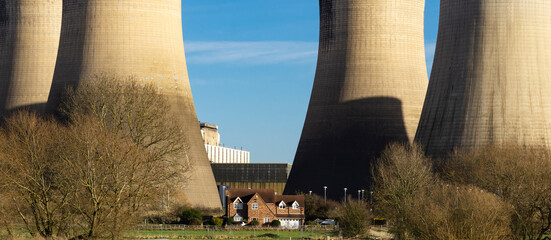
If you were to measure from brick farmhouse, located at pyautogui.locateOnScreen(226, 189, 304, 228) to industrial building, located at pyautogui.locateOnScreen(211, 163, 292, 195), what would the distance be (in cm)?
2250

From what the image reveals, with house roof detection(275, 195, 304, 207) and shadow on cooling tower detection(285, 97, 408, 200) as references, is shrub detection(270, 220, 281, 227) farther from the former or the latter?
shadow on cooling tower detection(285, 97, 408, 200)

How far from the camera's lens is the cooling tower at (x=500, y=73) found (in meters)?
37.1

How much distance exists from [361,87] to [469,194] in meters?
21.1

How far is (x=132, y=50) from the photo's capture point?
40.2m

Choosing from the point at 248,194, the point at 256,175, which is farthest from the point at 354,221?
the point at 256,175

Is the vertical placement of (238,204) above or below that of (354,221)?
above

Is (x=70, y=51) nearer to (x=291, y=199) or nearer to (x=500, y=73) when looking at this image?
(x=291, y=199)

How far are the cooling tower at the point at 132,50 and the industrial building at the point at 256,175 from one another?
25.8m

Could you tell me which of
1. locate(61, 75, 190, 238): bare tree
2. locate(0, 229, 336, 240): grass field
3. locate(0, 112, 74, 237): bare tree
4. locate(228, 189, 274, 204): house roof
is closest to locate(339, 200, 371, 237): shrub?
locate(0, 229, 336, 240): grass field

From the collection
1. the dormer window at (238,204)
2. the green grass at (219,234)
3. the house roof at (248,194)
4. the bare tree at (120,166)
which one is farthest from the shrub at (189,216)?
the house roof at (248,194)

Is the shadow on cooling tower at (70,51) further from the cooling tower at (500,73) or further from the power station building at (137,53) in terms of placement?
the cooling tower at (500,73)

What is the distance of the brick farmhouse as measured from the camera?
43.6 meters

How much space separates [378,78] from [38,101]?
16282 millimetres

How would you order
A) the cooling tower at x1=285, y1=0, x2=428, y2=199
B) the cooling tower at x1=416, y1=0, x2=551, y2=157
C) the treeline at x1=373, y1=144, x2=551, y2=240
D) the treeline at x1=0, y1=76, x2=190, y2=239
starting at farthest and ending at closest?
the cooling tower at x1=285, y1=0, x2=428, y2=199
the cooling tower at x1=416, y1=0, x2=551, y2=157
the treeline at x1=0, y1=76, x2=190, y2=239
the treeline at x1=373, y1=144, x2=551, y2=240
